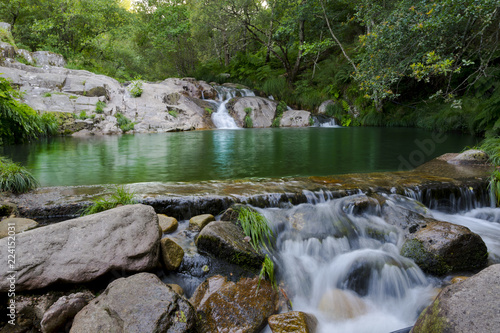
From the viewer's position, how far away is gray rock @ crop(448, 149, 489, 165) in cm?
578

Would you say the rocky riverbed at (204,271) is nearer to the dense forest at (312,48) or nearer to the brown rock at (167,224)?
the brown rock at (167,224)

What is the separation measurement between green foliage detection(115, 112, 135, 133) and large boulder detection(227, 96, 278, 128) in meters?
6.87

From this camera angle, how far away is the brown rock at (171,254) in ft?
8.50

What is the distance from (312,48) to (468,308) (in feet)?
52.9

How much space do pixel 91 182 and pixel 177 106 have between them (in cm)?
1375

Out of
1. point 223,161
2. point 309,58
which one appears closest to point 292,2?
point 309,58

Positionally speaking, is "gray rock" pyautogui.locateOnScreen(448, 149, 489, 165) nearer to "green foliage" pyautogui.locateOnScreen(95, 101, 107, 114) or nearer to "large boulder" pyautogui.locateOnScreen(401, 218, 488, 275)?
"large boulder" pyautogui.locateOnScreen(401, 218, 488, 275)

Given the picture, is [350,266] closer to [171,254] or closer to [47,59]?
[171,254]

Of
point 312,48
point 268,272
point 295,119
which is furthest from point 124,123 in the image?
point 268,272

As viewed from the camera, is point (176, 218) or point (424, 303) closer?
point (424, 303)

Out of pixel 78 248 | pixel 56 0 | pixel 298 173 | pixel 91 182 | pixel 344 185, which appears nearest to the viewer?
pixel 78 248

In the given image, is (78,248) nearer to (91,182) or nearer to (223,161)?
(91,182)

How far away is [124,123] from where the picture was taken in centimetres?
1534

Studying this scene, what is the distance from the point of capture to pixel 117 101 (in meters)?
16.6
